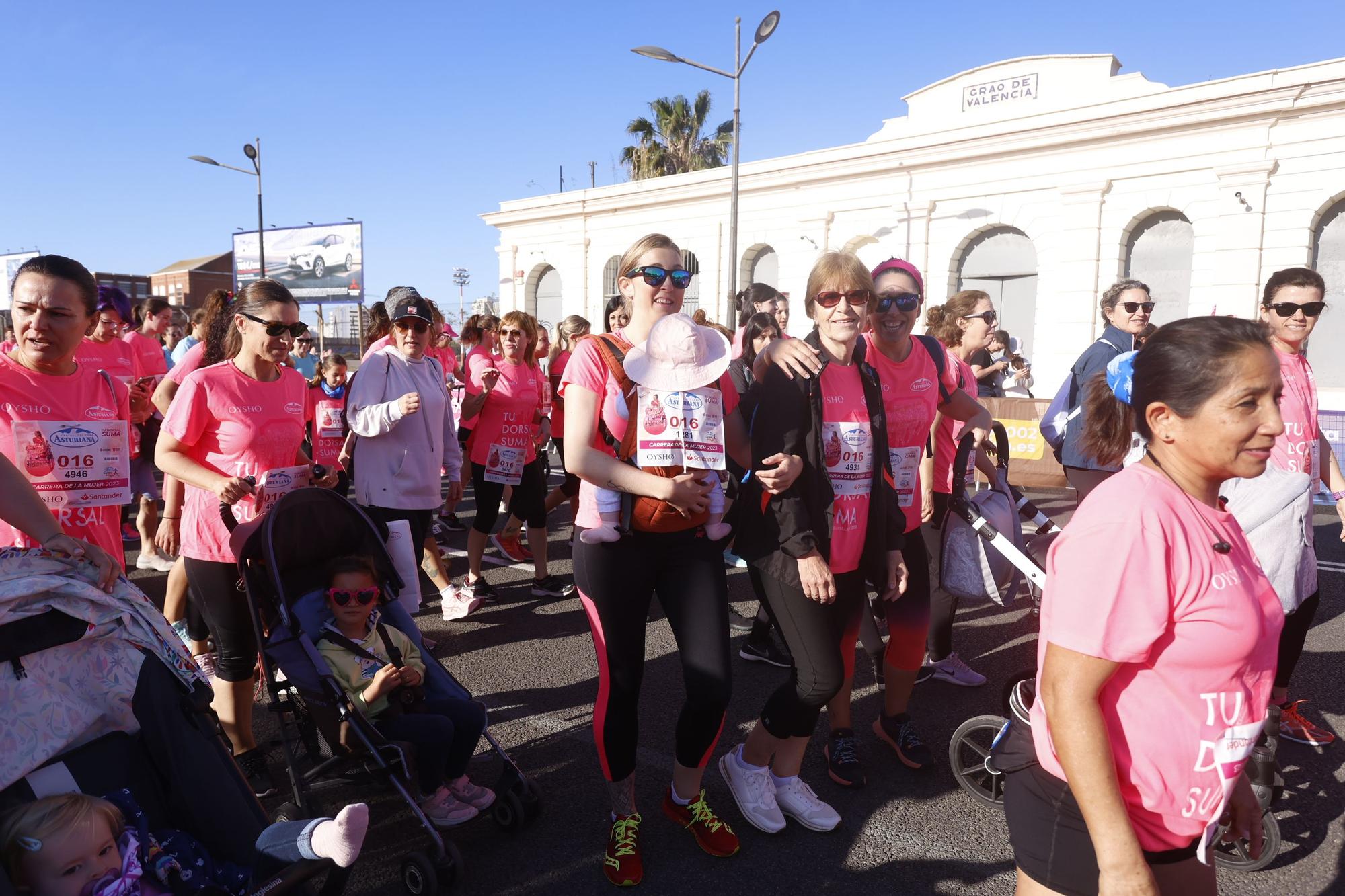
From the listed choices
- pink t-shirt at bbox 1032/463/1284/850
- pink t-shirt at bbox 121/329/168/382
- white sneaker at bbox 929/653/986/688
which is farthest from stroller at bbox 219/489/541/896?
pink t-shirt at bbox 121/329/168/382

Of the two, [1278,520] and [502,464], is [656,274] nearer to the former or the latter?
[1278,520]

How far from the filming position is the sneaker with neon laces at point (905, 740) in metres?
3.66

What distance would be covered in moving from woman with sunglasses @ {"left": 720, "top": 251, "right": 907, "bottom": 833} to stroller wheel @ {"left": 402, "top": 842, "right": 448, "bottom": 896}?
114cm

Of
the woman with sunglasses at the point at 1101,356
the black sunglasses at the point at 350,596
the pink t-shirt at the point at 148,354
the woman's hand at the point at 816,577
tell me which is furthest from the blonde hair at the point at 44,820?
the pink t-shirt at the point at 148,354

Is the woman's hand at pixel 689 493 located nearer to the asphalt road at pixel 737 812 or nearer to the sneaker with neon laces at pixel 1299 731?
the asphalt road at pixel 737 812

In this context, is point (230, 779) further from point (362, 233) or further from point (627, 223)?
point (362, 233)

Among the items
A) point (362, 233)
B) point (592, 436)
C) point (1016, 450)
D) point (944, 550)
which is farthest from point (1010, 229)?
point (362, 233)

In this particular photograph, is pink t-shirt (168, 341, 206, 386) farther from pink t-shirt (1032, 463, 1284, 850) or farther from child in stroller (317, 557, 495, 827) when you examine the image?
pink t-shirt (1032, 463, 1284, 850)

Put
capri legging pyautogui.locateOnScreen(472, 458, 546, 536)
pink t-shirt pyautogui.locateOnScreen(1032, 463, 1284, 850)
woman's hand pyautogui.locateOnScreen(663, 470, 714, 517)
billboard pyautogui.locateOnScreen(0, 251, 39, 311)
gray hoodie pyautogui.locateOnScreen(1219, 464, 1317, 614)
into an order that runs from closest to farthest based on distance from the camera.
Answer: pink t-shirt pyautogui.locateOnScreen(1032, 463, 1284, 850) < woman's hand pyautogui.locateOnScreen(663, 470, 714, 517) < gray hoodie pyautogui.locateOnScreen(1219, 464, 1317, 614) < capri legging pyautogui.locateOnScreen(472, 458, 546, 536) < billboard pyautogui.locateOnScreen(0, 251, 39, 311)

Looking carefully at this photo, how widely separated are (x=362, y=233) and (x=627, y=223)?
1719 centimetres

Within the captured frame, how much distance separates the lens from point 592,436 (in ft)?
8.86

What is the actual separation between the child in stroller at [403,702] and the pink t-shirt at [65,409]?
792 millimetres

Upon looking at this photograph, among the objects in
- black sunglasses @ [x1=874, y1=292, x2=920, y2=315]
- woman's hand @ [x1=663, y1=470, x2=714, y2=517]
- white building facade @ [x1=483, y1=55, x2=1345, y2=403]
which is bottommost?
woman's hand @ [x1=663, y1=470, x2=714, y2=517]

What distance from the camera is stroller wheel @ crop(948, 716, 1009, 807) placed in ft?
11.1
